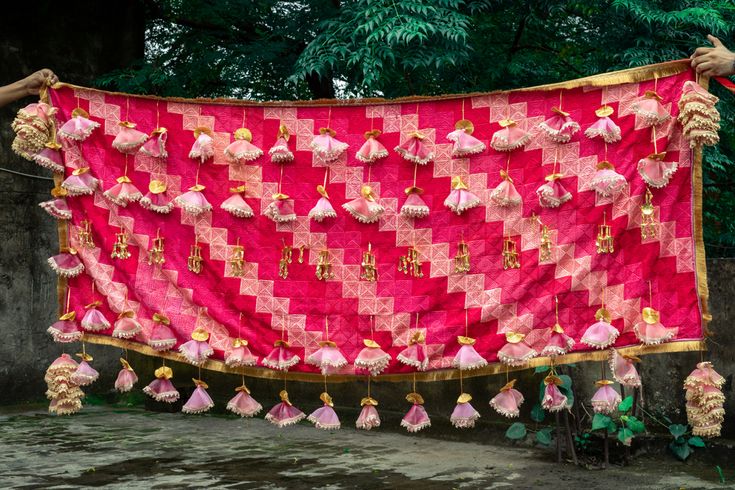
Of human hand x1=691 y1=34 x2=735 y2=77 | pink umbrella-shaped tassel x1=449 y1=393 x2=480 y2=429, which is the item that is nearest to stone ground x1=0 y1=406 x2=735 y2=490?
pink umbrella-shaped tassel x1=449 y1=393 x2=480 y2=429

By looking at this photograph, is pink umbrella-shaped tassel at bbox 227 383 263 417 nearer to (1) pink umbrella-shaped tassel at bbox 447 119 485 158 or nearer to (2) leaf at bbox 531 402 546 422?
(1) pink umbrella-shaped tassel at bbox 447 119 485 158

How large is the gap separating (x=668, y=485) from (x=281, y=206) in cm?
217

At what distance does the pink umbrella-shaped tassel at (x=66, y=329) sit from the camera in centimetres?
360

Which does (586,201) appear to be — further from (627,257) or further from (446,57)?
(446,57)

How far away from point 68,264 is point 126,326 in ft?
1.25

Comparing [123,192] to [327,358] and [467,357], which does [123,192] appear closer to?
[327,358]

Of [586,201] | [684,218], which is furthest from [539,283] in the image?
[684,218]

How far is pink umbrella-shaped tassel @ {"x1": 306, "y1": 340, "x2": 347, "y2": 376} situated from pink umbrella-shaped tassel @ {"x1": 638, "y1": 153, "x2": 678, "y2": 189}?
4.48ft

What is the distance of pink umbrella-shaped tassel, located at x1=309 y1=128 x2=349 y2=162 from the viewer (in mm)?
3471

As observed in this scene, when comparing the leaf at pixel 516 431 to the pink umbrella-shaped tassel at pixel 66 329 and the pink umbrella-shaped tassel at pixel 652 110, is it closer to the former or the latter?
the pink umbrella-shaped tassel at pixel 652 110

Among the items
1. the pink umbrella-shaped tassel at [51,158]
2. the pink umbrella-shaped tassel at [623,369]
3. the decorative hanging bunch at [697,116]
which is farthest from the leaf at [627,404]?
the pink umbrella-shaped tassel at [51,158]

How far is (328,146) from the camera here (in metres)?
3.47

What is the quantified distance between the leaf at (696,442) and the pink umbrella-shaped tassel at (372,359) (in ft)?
5.96

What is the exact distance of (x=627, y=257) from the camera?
326 cm
